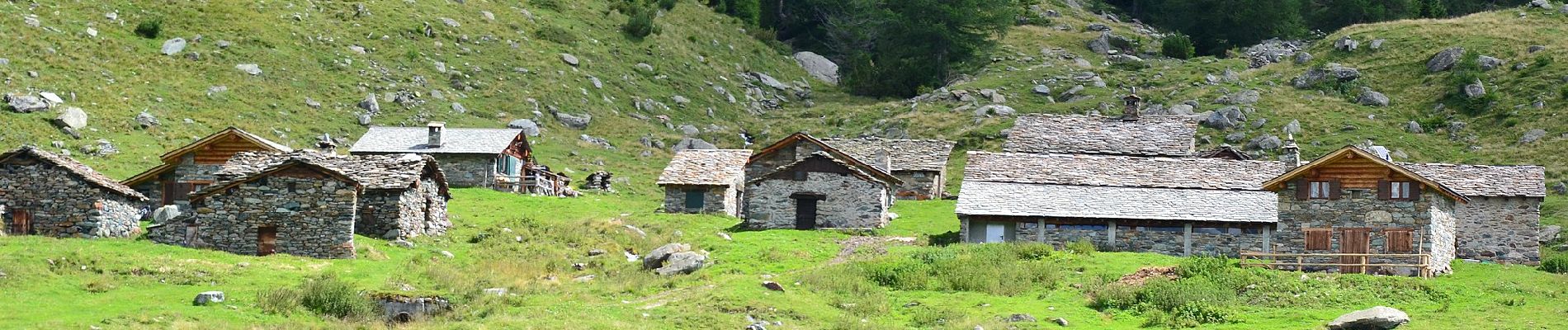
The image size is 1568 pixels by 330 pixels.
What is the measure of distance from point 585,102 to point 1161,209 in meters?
45.5

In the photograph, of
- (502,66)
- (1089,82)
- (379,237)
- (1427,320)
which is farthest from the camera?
(1089,82)

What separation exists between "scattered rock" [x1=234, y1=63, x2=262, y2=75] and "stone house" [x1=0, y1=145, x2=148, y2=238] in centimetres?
3564

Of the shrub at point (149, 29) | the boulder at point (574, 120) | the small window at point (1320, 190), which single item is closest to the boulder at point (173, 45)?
the shrub at point (149, 29)

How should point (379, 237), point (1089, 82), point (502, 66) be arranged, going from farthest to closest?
point (1089, 82) < point (502, 66) < point (379, 237)

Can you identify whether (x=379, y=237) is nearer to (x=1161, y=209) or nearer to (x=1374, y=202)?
(x=1161, y=209)

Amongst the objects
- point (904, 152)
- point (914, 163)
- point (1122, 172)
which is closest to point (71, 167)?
point (1122, 172)

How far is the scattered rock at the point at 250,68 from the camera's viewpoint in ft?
276

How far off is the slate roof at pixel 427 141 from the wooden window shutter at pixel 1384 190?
3513cm

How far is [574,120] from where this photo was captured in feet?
296

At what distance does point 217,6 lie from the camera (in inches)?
3607

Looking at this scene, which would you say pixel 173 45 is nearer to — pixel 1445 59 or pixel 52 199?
pixel 52 199

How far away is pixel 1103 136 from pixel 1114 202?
1993 centimetres

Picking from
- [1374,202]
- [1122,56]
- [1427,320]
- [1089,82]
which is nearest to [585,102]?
[1089,82]

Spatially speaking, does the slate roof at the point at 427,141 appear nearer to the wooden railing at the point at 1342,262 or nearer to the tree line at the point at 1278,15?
the wooden railing at the point at 1342,262
